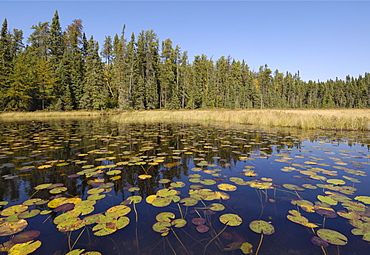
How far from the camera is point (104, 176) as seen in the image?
12.6 feet

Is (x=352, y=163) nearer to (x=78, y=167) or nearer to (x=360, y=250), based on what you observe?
(x=360, y=250)

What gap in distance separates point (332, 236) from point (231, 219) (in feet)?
3.39

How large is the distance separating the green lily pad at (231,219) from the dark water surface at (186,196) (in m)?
0.04

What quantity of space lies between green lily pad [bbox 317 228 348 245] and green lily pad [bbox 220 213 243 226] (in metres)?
0.84

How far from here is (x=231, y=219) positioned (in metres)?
2.32

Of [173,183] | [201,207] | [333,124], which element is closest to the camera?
[201,207]

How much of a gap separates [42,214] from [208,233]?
2.15 m

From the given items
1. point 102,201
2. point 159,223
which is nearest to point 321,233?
point 159,223

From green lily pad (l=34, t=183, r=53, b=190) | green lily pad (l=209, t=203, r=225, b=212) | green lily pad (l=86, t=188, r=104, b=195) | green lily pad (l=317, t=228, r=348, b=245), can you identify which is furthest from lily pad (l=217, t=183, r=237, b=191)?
green lily pad (l=34, t=183, r=53, b=190)

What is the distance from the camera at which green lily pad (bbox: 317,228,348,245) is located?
1.90 metres

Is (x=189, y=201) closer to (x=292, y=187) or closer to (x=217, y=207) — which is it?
(x=217, y=207)

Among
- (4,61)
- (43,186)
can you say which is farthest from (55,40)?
(43,186)

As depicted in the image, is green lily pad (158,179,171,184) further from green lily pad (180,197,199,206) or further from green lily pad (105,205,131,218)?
green lily pad (105,205,131,218)

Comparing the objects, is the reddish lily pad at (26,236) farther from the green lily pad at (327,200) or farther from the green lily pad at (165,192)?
the green lily pad at (327,200)
